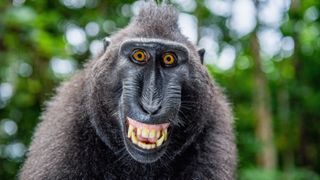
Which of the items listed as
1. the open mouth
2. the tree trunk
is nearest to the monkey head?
the open mouth

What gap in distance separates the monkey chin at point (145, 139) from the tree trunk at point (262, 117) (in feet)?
28.0

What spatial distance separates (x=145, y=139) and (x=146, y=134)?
69 millimetres

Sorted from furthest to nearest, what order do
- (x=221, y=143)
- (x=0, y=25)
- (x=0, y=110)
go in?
(x=0, y=110) < (x=0, y=25) < (x=221, y=143)

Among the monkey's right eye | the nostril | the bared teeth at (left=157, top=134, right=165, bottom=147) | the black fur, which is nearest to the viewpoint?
the nostril

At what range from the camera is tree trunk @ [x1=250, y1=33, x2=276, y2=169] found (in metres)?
13.7

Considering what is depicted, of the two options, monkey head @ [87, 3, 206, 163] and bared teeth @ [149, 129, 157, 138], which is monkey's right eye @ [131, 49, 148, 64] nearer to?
monkey head @ [87, 3, 206, 163]

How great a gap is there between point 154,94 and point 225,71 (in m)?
13.2

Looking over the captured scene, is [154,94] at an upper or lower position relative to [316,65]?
lower

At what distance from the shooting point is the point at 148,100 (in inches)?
205

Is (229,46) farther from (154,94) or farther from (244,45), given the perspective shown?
(154,94)

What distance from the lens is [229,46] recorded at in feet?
53.2

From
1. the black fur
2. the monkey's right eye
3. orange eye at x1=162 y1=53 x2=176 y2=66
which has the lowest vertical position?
the black fur

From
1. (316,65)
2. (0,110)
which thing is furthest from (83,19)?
(316,65)

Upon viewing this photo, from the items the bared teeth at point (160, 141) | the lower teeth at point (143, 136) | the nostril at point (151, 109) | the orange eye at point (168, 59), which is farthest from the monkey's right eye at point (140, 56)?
the bared teeth at point (160, 141)
